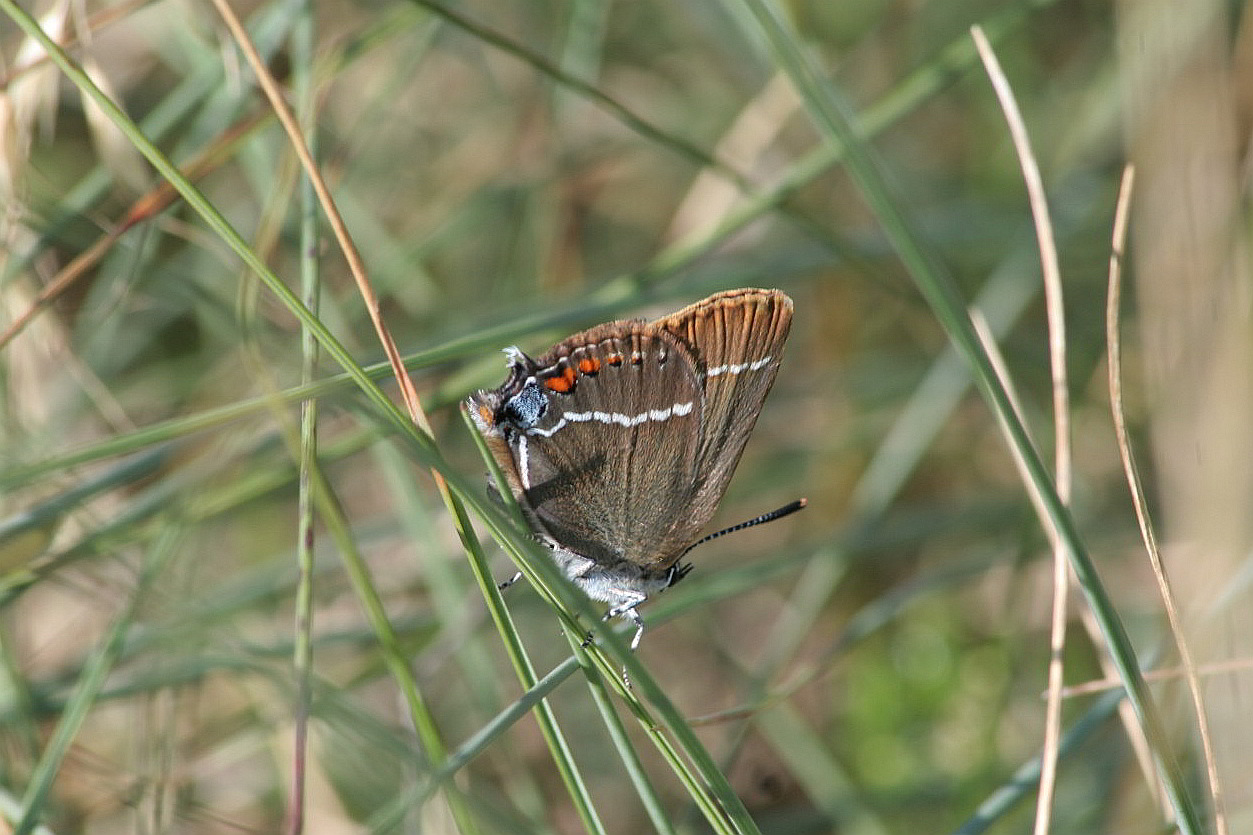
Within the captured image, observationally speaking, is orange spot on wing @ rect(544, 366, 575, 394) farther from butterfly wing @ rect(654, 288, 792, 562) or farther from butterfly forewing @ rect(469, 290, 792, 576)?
butterfly wing @ rect(654, 288, 792, 562)

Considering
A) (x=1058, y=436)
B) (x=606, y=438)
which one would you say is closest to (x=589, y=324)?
(x=606, y=438)

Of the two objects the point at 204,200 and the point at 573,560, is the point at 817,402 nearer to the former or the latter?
the point at 573,560

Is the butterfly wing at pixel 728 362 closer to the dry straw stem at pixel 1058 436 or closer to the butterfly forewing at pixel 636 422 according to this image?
the butterfly forewing at pixel 636 422

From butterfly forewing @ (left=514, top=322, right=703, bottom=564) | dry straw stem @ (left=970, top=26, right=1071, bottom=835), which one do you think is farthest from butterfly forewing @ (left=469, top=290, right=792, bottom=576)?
dry straw stem @ (left=970, top=26, right=1071, bottom=835)

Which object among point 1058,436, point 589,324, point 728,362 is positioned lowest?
point 1058,436

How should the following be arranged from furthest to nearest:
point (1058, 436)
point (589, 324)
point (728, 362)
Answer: point (589, 324) < point (728, 362) < point (1058, 436)

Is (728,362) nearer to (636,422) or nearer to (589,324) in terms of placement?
(636,422)

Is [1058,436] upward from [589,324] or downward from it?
downward

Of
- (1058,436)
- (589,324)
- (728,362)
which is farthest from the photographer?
(589,324)

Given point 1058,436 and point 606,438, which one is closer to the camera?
point 1058,436

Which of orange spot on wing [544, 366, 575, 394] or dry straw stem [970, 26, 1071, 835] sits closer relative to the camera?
dry straw stem [970, 26, 1071, 835]
